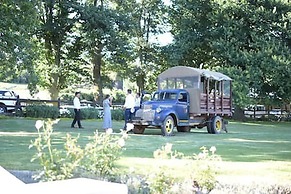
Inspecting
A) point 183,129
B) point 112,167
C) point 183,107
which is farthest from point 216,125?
point 112,167

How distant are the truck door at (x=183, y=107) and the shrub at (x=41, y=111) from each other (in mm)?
10130

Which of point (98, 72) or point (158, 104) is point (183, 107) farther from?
point (98, 72)

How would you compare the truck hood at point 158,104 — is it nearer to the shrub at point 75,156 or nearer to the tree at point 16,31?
the tree at point 16,31

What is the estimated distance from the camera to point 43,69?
30.8 meters

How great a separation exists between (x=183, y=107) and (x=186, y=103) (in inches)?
12.0

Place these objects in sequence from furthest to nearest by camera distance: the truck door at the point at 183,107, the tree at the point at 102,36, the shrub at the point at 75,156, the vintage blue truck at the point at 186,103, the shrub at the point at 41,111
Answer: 1. the tree at the point at 102,36
2. the shrub at the point at 41,111
3. the truck door at the point at 183,107
4. the vintage blue truck at the point at 186,103
5. the shrub at the point at 75,156

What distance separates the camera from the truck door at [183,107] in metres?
15.6

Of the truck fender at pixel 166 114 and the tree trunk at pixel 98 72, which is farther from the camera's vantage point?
the tree trunk at pixel 98 72

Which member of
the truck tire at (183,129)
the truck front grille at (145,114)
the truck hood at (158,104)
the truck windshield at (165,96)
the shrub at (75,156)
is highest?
the truck windshield at (165,96)

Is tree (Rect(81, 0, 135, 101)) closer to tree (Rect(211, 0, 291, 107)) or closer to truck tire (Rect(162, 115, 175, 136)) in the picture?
tree (Rect(211, 0, 291, 107))

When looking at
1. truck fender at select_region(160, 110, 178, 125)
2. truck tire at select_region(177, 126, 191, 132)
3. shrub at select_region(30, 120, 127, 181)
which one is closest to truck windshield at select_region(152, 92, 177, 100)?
truck fender at select_region(160, 110, 178, 125)

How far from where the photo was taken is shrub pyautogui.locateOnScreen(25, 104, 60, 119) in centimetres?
2350

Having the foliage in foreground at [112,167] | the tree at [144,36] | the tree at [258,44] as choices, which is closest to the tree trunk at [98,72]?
the tree at [144,36]

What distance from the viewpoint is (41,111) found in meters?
23.5
